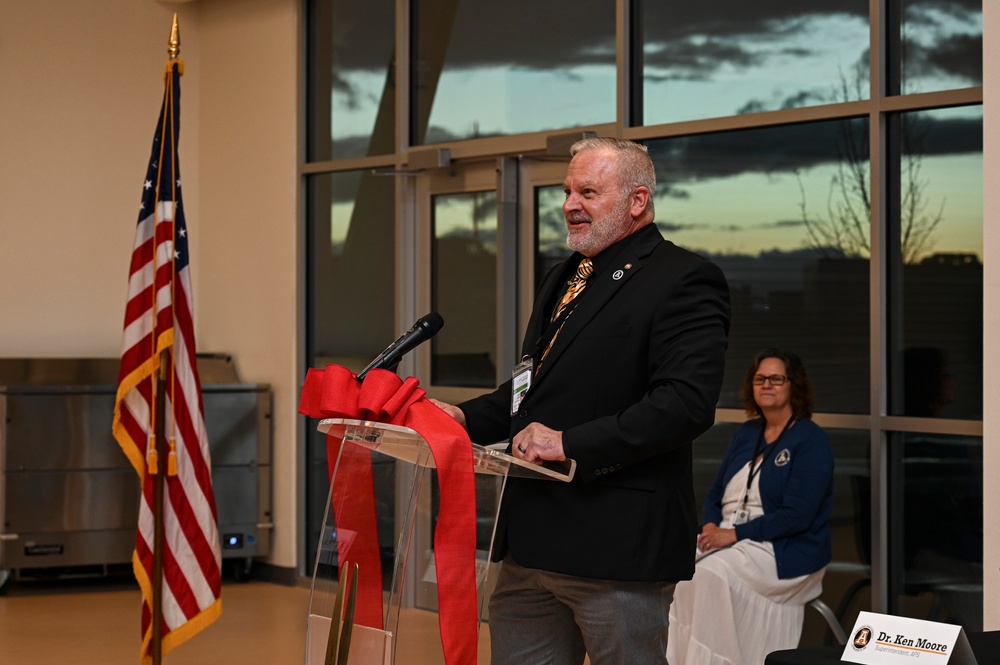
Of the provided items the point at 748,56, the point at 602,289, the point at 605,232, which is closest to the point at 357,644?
the point at 602,289

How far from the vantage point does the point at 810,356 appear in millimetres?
5281

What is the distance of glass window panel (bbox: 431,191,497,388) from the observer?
6543 millimetres

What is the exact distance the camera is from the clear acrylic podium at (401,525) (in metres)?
2.37

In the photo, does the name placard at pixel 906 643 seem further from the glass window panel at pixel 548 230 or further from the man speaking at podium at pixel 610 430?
the glass window panel at pixel 548 230

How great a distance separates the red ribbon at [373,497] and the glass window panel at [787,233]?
10.1ft

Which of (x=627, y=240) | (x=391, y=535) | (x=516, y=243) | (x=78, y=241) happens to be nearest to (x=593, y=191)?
(x=627, y=240)

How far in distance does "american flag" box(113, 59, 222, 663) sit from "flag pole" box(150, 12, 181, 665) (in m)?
0.01

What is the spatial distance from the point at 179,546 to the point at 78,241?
2.99 meters

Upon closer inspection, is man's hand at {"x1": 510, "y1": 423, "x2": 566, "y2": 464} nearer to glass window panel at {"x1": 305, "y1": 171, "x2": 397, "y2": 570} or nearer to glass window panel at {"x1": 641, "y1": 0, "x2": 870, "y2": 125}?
glass window panel at {"x1": 641, "y1": 0, "x2": 870, "y2": 125}

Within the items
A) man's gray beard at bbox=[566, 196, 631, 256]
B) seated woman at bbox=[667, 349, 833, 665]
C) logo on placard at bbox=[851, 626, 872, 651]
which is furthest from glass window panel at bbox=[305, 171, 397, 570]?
logo on placard at bbox=[851, 626, 872, 651]

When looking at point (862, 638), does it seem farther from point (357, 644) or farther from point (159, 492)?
point (159, 492)

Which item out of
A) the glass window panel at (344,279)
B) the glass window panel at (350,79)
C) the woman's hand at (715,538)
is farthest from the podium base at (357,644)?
the glass window panel at (350,79)

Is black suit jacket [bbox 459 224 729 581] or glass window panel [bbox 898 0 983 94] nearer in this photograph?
black suit jacket [bbox 459 224 729 581]

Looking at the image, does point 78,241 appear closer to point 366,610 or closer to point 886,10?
point 886,10
